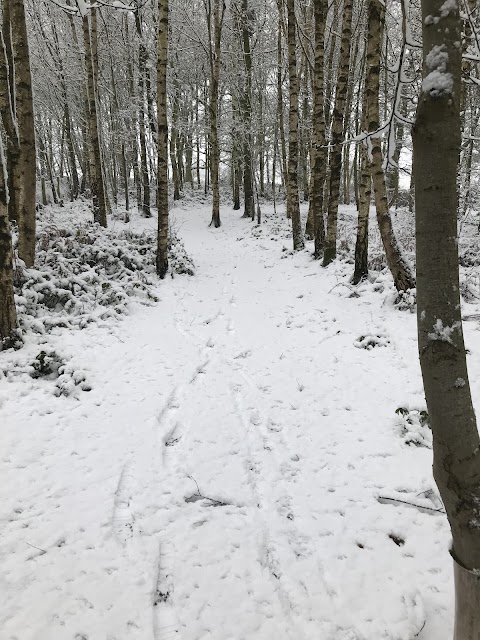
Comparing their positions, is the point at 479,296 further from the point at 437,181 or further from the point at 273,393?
the point at 437,181

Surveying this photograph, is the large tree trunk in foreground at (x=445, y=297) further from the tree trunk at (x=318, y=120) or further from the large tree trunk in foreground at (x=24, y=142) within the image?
the tree trunk at (x=318, y=120)

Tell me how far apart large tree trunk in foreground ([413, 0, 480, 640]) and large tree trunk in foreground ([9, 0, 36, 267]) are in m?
7.98

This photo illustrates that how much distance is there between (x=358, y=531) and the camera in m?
3.01

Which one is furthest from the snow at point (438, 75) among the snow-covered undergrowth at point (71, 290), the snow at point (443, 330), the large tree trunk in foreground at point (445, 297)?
the snow-covered undergrowth at point (71, 290)

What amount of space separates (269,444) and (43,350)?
3.56 metres

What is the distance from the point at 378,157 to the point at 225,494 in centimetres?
641

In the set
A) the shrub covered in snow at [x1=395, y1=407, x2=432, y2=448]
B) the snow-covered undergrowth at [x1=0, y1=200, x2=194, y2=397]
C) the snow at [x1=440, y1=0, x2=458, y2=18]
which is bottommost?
the shrub covered in snow at [x1=395, y1=407, x2=432, y2=448]

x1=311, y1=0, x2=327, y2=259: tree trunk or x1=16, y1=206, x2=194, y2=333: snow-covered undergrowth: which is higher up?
x1=311, y1=0, x2=327, y2=259: tree trunk

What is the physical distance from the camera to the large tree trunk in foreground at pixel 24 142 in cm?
718

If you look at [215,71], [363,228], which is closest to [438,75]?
[363,228]

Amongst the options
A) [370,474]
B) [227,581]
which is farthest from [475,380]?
[227,581]

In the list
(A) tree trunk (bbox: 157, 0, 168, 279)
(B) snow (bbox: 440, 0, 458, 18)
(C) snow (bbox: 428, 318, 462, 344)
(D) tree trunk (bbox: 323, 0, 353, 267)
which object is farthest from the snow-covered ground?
(D) tree trunk (bbox: 323, 0, 353, 267)

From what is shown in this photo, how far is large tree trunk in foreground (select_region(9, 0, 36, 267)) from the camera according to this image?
283 inches

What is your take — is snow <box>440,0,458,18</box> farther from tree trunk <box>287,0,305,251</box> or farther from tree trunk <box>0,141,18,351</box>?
tree trunk <box>287,0,305,251</box>
